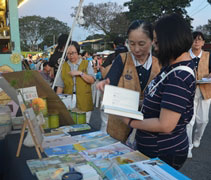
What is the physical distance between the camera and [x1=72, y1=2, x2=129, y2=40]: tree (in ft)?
98.0

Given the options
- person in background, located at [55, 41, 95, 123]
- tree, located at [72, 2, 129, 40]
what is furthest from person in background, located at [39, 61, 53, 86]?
tree, located at [72, 2, 129, 40]

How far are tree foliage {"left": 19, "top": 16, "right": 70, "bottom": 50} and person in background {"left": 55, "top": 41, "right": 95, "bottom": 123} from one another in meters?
51.1

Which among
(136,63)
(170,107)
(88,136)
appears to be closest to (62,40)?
(136,63)

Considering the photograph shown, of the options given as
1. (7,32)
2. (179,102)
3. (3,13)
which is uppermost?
(3,13)

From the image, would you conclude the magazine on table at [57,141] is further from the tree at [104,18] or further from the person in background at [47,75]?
the tree at [104,18]

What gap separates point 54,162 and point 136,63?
3.00 ft

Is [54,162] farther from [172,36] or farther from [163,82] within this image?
[172,36]

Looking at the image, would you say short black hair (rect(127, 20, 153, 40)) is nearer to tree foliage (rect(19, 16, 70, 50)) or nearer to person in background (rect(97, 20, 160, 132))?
person in background (rect(97, 20, 160, 132))

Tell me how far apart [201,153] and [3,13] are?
378 centimetres

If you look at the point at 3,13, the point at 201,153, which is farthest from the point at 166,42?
the point at 3,13

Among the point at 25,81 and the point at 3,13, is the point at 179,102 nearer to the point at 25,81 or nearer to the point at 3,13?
the point at 25,81

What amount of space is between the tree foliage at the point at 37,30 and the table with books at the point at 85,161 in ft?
172

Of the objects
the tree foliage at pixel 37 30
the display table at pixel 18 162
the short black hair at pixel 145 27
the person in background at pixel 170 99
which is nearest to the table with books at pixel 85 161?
the display table at pixel 18 162

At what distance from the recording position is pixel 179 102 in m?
0.97
